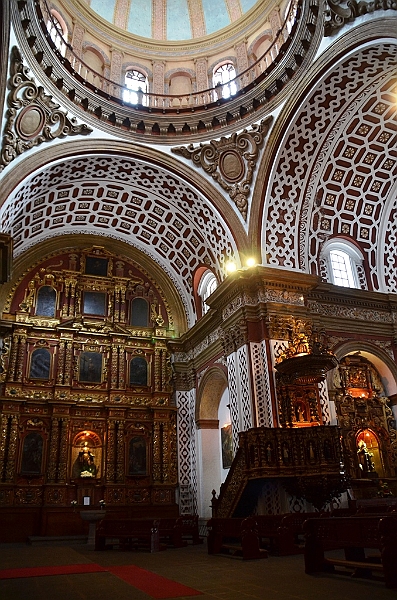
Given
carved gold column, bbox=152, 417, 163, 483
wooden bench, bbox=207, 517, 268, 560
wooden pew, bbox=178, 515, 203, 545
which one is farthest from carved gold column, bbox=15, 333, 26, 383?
wooden bench, bbox=207, 517, 268, 560

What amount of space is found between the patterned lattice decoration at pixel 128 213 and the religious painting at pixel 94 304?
253 cm

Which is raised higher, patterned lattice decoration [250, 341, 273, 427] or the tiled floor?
patterned lattice decoration [250, 341, 273, 427]

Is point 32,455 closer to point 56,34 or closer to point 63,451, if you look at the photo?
point 63,451

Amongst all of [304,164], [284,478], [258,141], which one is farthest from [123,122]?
[284,478]

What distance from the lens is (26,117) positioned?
1352cm

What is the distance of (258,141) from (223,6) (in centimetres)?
727

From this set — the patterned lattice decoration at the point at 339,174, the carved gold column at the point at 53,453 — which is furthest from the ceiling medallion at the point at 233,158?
the carved gold column at the point at 53,453

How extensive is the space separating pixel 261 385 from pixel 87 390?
742 centimetres

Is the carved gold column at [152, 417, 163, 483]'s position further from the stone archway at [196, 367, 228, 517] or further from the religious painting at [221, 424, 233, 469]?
the religious painting at [221, 424, 233, 469]

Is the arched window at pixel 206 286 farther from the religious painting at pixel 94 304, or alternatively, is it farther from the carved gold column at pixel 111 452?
the carved gold column at pixel 111 452

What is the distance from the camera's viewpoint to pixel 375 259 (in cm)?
1703

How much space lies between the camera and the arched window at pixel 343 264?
1667 centimetres

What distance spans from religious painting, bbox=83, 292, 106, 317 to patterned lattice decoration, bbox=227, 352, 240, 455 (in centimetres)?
657

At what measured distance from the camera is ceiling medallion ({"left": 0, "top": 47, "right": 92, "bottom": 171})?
1294 centimetres
